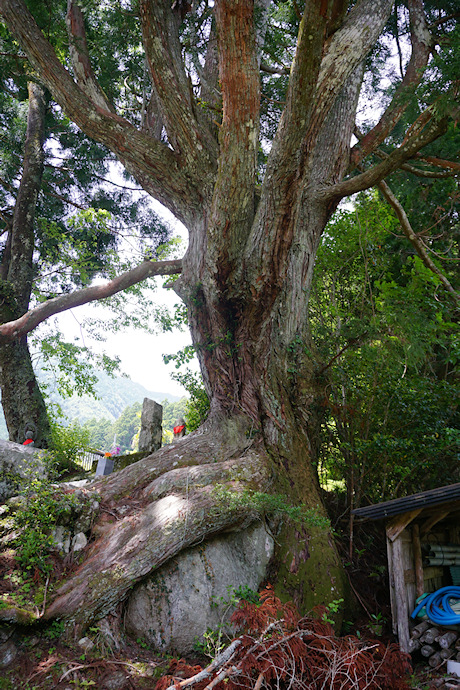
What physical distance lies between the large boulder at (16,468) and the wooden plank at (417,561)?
412 centimetres

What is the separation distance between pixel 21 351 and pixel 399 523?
724cm

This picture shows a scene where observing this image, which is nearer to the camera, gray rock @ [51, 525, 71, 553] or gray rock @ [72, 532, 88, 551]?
gray rock @ [51, 525, 71, 553]

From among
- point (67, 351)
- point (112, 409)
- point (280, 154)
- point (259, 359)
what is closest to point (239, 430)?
point (259, 359)

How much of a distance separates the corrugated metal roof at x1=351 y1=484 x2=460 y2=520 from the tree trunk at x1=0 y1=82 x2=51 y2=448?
6.32 metres

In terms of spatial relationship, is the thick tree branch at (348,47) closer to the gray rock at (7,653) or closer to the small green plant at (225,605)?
the small green plant at (225,605)

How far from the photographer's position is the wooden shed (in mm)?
3873

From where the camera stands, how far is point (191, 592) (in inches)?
146

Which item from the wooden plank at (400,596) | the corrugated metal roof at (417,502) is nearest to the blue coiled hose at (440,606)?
the wooden plank at (400,596)

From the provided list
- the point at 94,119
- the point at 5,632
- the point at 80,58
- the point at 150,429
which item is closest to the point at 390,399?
the point at 150,429

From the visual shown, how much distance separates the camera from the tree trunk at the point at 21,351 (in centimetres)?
769

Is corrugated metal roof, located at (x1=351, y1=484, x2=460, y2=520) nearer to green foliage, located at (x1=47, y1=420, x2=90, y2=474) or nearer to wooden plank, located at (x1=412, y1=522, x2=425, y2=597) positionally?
wooden plank, located at (x1=412, y1=522, x2=425, y2=597)

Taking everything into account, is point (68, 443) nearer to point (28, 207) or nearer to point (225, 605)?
point (28, 207)

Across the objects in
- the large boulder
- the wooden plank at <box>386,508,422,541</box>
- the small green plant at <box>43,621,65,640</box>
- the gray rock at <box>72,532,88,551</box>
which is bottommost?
the small green plant at <box>43,621,65,640</box>

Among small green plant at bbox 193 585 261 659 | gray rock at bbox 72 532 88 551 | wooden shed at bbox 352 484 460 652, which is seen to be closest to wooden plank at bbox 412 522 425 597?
wooden shed at bbox 352 484 460 652
